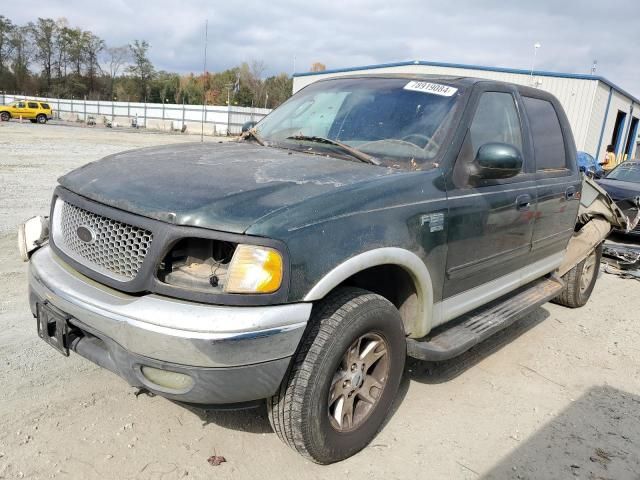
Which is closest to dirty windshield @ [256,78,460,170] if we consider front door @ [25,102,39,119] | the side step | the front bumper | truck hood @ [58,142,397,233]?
truck hood @ [58,142,397,233]

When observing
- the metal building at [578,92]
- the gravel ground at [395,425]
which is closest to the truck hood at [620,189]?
the gravel ground at [395,425]

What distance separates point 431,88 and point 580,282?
10.2 ft

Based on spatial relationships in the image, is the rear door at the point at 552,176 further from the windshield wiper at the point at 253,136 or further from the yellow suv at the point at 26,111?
the yellow suv at the point at 26,111

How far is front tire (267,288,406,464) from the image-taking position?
235 centimetres

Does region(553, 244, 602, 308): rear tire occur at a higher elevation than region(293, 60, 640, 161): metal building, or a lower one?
lower

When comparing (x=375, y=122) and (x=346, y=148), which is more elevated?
(x=375, y=122)

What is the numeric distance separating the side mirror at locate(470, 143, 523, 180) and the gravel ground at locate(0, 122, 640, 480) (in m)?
1.47

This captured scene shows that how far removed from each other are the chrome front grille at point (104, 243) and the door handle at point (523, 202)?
2.51m

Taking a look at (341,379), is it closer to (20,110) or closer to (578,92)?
(578,92)

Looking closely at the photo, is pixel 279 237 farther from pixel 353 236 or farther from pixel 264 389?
pixel 264 389

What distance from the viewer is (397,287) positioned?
302 centimetres

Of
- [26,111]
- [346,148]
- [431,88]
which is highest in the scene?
[431,88]

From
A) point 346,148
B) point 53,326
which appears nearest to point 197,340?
point 53,326

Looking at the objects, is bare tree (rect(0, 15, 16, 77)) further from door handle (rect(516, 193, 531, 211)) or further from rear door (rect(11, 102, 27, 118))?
door handle (rect(516, 193, 531, 211))
